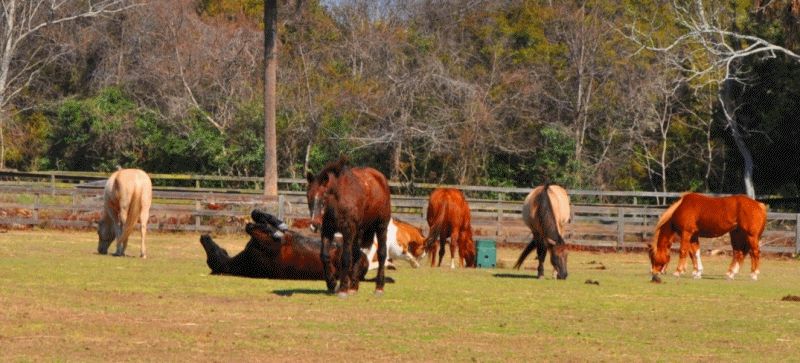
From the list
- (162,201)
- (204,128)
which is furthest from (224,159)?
(162,201)

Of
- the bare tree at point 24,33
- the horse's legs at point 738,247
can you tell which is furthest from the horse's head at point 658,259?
the bare tree at point 24,33

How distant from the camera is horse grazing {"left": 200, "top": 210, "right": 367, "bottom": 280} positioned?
65.3 feet

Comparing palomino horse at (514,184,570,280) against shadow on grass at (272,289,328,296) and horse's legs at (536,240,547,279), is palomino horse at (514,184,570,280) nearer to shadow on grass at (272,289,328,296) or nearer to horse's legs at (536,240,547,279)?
horse's legs at (536,240,547,279)

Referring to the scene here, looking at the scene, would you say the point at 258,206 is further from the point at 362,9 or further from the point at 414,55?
the point at 362,9

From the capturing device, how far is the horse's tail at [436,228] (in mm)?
27219

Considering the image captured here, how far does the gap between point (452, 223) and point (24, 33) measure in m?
38.2

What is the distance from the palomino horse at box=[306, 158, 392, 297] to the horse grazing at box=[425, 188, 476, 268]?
9.59 metres

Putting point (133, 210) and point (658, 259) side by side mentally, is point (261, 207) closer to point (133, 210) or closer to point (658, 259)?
point (133, 210)

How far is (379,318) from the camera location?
49.1 feet

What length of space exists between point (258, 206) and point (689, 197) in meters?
17.6

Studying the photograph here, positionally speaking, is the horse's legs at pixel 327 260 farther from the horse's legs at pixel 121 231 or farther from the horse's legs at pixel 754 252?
the horse's legs at pixel 754 252

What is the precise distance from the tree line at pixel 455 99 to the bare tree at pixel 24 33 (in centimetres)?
31

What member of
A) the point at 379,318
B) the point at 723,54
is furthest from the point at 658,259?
the point at 723,54

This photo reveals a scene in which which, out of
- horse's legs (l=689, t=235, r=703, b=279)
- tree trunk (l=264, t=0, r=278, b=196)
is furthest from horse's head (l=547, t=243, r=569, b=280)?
tree trunk (l=264, t=0, r=278, b=196)
